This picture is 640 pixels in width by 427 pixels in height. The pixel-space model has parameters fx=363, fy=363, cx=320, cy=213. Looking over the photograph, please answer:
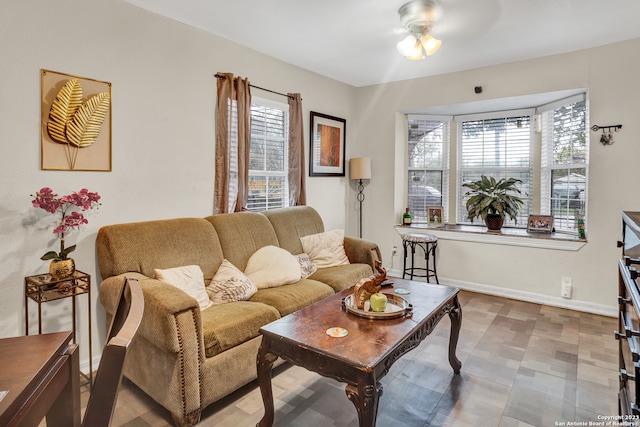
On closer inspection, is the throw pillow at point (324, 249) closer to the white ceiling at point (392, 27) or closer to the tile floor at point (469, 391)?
the tile floor at point (469, 391)

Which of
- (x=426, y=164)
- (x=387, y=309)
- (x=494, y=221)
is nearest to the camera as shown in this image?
(x=387, y=309)

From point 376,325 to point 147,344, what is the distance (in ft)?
4.29

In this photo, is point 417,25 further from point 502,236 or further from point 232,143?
point 502,236

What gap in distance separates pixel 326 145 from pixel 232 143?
1.57m

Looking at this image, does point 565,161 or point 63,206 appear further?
point 565,161

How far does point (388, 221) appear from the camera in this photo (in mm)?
4938

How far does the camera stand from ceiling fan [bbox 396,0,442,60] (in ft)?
8.70

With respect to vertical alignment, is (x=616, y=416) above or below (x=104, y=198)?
below

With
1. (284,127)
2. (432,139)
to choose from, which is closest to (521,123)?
(432,139)

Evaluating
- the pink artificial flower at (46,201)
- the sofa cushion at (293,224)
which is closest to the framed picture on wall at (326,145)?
the sofa cushion at (293,224)

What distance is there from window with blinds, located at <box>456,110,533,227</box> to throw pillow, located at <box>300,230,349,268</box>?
215 cm

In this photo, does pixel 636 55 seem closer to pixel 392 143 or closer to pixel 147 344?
pixel 392 143

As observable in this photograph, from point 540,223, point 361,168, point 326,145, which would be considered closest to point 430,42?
point 326,145

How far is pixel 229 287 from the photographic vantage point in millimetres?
2586
